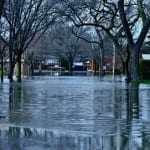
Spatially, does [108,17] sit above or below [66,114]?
above

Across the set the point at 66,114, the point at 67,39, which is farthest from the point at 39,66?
the point at 66,114

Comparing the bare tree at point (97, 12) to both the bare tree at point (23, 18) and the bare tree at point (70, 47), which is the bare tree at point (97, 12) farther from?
the bare tree at point (70, 47)

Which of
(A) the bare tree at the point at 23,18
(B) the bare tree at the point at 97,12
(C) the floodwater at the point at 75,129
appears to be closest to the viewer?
(C) the floodwater at the point at 75,129

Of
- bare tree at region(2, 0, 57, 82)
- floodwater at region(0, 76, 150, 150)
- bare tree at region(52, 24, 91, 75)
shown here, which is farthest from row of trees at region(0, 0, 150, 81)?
bare tree at region(52, 24, 91, 75)

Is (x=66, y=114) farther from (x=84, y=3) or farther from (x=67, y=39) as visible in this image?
(x=67, y=39)

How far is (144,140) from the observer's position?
9.29m

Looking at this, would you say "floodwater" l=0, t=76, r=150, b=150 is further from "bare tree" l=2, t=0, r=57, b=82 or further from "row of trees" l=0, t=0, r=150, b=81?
"bare tree" l=2, t=0, r=57, b=82

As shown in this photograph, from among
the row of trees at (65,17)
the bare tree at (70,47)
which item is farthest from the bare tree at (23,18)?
the bare tree at (70,47)

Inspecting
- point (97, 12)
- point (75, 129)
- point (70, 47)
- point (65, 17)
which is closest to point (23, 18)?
point (65, 17)

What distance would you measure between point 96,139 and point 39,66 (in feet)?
365

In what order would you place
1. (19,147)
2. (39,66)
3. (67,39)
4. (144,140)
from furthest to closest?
(39,66), (67,39), (144,140), (19,147)

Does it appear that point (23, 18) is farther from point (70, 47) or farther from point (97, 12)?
point (70, 47)

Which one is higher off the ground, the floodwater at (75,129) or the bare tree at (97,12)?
the bare tree at (97,12)

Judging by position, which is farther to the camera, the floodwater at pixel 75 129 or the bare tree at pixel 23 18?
the bare tree at pixel 23 18
